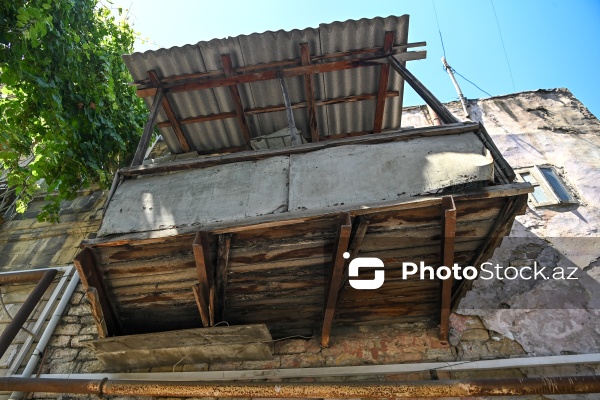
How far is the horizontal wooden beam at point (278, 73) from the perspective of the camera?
423 cm

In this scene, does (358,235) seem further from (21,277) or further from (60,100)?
(21,277)

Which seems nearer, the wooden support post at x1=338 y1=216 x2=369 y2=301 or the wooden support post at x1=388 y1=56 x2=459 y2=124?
the wooden support post at x1=338 y1=216 x2=369 y2=301

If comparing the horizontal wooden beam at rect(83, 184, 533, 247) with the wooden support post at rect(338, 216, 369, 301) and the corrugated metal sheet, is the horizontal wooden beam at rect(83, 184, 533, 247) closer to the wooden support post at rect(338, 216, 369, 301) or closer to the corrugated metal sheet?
the wooden support post at rect(338, 216, 369, 301)

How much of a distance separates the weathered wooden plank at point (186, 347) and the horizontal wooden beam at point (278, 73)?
2.90 meters

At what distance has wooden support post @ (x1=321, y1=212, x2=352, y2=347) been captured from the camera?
280 cm

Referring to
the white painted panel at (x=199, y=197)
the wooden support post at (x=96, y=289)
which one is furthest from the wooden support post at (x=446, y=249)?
the wooden support post at (x=96, y=289)

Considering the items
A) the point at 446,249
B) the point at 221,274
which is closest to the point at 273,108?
the point at 221,274

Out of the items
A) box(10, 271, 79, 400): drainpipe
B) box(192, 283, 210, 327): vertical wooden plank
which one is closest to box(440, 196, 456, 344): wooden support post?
box(192, 283, 210, 327): vertical wooden plank

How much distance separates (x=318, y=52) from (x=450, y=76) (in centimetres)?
499

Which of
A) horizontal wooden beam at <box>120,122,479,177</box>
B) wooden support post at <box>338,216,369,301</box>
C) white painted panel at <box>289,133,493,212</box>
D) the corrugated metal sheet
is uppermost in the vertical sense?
the corrugated metal sheet

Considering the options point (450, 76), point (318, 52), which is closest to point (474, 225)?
point (318, 52)

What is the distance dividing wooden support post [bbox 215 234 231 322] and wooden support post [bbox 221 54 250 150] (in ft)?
7.21

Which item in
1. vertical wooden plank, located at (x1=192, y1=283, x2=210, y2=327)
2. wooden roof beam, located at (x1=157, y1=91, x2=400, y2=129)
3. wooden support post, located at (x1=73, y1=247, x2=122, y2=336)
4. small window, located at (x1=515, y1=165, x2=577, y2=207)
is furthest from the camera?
small window, located at (x1=515, y1=165, x2=577, y2=207)

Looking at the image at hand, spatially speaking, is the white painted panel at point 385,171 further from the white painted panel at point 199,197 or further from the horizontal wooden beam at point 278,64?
the horizontal wooden beam at point 278,64
